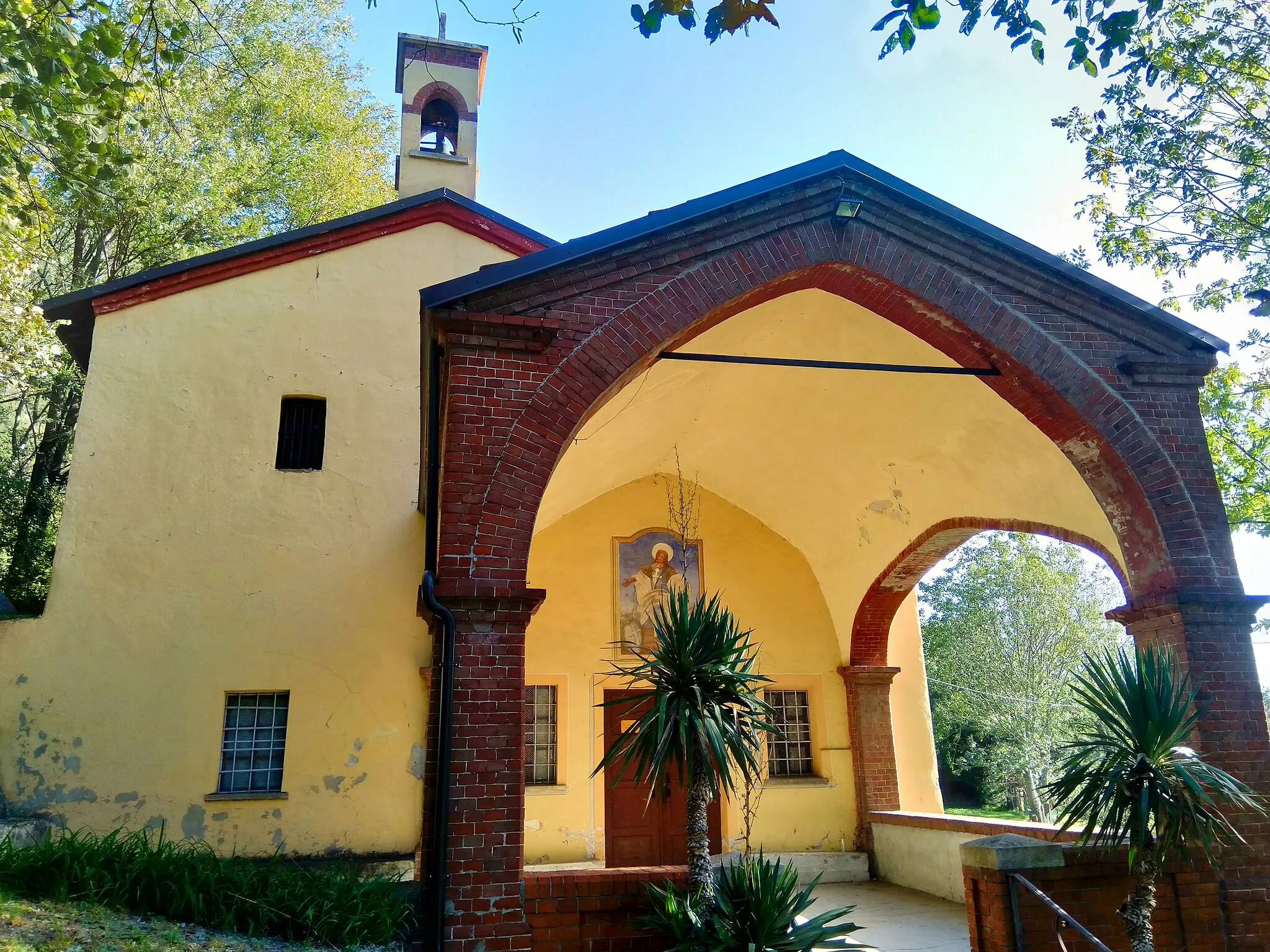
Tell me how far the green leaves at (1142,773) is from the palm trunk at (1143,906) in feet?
0.23

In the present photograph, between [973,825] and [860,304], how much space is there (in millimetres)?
5869

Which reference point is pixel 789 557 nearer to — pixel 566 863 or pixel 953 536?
pixel 953 536

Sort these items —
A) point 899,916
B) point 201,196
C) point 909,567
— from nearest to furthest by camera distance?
point 899,916
point 909,567
point 201,196

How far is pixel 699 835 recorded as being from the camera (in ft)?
19.9

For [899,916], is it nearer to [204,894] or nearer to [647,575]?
[647,575]

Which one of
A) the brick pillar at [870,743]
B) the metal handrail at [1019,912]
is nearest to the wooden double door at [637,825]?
the brick pillar at [870,743]

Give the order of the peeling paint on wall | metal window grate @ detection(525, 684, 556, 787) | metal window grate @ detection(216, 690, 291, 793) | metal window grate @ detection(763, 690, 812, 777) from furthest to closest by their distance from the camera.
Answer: metal window grate @ detection(763, 690, 812, 777), metal window grate @ detection(525, 684, 556, 787), metal window grate @ detection(216, 690, 291, 793), the peeling paint on wall

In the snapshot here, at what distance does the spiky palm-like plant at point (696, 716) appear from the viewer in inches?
235

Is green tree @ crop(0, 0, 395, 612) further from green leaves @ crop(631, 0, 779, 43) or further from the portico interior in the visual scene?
green leaves @ crop(631, 0, 779, 43)

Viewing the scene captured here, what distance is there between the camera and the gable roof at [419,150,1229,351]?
7.16m

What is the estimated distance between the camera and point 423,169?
14219 mm

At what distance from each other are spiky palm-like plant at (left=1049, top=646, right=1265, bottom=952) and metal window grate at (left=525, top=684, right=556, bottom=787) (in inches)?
300

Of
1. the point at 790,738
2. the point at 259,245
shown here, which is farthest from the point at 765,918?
the point at 259,245

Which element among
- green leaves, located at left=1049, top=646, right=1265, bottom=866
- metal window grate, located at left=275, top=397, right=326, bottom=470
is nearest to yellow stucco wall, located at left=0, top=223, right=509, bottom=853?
metal window grate, located at left=275, top=397, right=326, bottom=470
